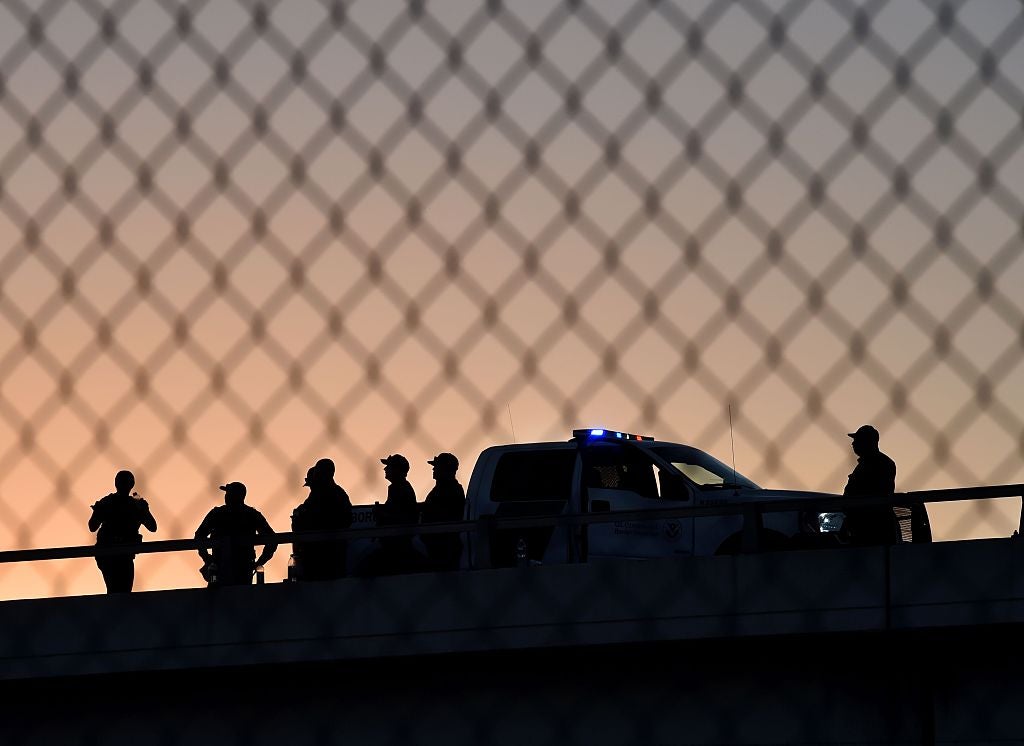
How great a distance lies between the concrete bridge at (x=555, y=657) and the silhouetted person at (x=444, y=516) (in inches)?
35.7

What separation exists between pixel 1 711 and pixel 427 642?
9.80 ft

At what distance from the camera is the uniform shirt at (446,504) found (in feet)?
45.0

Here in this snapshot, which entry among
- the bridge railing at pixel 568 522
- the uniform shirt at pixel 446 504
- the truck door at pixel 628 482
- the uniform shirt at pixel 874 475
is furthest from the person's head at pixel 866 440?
the truck door at pixel 628 482

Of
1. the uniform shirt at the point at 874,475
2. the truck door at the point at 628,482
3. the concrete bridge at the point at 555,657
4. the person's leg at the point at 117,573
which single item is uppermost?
the truck door at the point at 628,482

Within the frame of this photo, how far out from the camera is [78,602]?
11727mm

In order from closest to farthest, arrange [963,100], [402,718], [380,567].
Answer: [963,100], [402,718], [380,567]

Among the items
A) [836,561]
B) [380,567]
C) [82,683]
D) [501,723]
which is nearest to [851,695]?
[836,561]

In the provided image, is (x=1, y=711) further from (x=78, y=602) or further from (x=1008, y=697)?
(x=1008, y=697)

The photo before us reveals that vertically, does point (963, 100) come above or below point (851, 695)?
above

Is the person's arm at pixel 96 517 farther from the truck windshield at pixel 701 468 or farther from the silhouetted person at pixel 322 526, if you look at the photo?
the truck windshield at pixel 701 468

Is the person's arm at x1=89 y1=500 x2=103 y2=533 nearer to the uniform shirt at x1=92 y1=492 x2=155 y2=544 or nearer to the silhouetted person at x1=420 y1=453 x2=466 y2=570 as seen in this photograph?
the uniform shirt at x1=92 y1=492 x2=155 y2=544

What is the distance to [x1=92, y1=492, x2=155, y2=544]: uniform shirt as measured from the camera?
996cm

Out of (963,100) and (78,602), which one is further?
(78,602)

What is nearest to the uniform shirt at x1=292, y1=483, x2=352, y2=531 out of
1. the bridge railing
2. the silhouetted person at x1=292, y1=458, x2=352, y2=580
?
the silhouetted person at x1=292, y1=458, x2=352, y2=580
